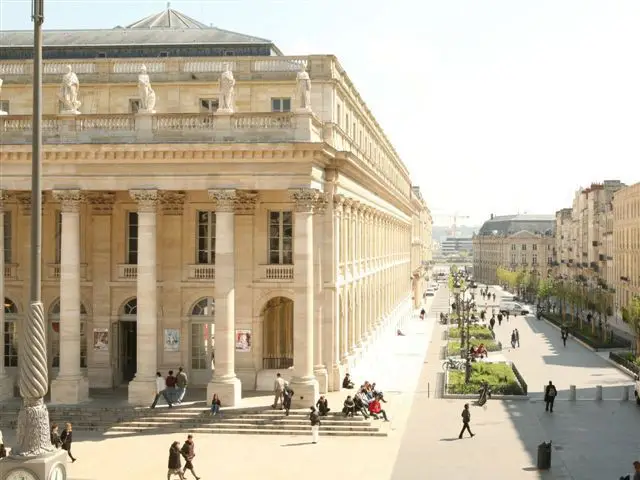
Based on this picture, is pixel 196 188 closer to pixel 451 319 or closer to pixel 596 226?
pixel 451 319

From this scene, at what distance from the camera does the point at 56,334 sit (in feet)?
132

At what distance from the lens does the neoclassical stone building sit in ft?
115

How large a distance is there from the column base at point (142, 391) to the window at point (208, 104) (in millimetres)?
13248

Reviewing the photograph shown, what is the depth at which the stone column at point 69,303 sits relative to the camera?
35469 millimetres

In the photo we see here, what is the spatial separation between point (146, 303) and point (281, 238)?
23.5ft

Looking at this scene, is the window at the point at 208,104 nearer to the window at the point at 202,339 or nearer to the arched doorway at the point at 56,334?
the window at the point at 202,339

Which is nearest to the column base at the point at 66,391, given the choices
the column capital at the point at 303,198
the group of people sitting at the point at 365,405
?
the group of people sitting at the point at 365,405

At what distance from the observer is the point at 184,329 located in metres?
39.6

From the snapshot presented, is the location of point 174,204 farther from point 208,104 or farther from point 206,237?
point 208,104

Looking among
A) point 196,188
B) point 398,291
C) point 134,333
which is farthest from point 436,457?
point 398,291

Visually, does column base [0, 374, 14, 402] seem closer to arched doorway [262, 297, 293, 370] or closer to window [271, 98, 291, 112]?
arched doorway [262, 297, 293, 370]

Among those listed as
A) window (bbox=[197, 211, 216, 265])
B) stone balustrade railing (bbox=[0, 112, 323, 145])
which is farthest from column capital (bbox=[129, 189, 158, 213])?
window (bbox=[197, 211, 216, 265])

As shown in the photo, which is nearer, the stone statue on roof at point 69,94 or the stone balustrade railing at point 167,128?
the stone balustrade railing at point 167,128

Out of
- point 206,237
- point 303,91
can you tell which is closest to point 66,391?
Result: point 206,237
